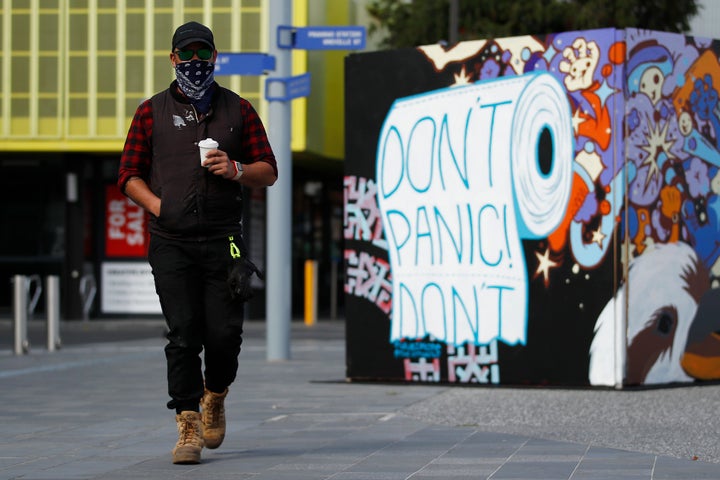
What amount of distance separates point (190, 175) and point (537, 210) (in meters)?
4.33

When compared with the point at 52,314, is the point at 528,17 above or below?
above

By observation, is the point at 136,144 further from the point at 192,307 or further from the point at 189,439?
the point at 189,439

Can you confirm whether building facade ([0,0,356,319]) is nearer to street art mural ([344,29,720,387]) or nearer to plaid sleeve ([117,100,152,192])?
street art mural ([344,29,720,387])

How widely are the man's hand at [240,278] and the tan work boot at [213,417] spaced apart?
0.52 meters

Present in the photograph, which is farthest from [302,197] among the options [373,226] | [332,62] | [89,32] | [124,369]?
[373,226]

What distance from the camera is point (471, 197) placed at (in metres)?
10.6

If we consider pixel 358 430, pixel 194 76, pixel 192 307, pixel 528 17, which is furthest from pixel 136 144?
pixel 528 17

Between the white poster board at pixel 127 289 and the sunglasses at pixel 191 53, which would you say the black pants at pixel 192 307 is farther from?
the white poster board at pixel 127 289

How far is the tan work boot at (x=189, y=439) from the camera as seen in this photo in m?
6.37

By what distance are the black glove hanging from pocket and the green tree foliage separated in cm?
2764

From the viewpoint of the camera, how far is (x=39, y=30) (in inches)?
1127

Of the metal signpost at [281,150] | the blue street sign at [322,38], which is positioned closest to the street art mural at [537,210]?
the blue street sign at [322,38]

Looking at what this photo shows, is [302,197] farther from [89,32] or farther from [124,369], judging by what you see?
[124,369]

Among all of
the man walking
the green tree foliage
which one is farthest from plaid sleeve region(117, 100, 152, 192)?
the green tree foliage
